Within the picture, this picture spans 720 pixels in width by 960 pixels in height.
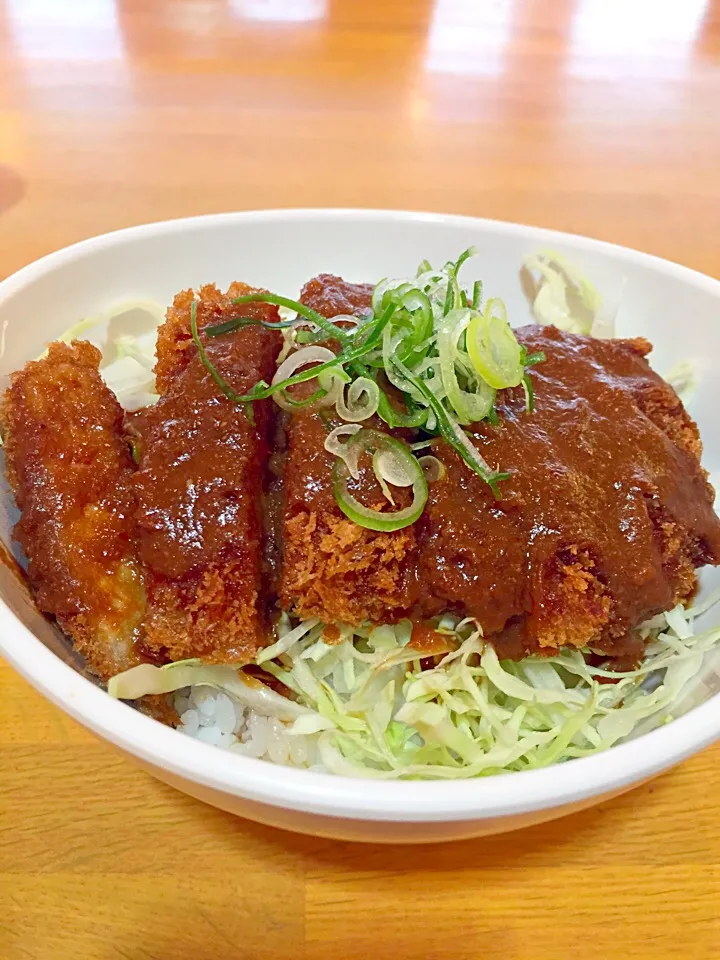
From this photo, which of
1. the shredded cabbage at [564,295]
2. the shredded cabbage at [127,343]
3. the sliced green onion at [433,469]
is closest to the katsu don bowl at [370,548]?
the sliced green onion at [433,469]

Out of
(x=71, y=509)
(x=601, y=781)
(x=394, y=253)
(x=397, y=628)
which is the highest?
(x=394, y=253)

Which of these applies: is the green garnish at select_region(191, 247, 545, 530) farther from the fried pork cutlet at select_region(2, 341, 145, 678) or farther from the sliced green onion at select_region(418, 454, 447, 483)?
the fried pork cutlet at select_region(2, 341, 145, 678)

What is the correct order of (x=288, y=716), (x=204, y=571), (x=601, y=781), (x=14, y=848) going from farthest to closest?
1. (x=288, y=716)
2. (x=14, y=848)
3. (x=204, y=571)
4. (x=601, y=781)

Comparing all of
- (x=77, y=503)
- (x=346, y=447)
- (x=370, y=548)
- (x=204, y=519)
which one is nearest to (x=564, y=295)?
(x=346, y=447)

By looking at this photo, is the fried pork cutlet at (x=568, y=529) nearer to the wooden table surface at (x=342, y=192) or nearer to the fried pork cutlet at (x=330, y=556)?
the fried pork cutlet at (x=330, y=556)

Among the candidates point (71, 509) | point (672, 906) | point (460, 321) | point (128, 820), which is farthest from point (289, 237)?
point (672, 906)

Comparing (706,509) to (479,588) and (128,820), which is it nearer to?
(479,588)

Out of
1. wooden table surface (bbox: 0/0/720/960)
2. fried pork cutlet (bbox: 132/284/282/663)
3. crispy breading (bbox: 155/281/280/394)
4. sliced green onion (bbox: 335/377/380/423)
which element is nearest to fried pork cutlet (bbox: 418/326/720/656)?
sliced green onion (bbox: 335/377/380/423)
